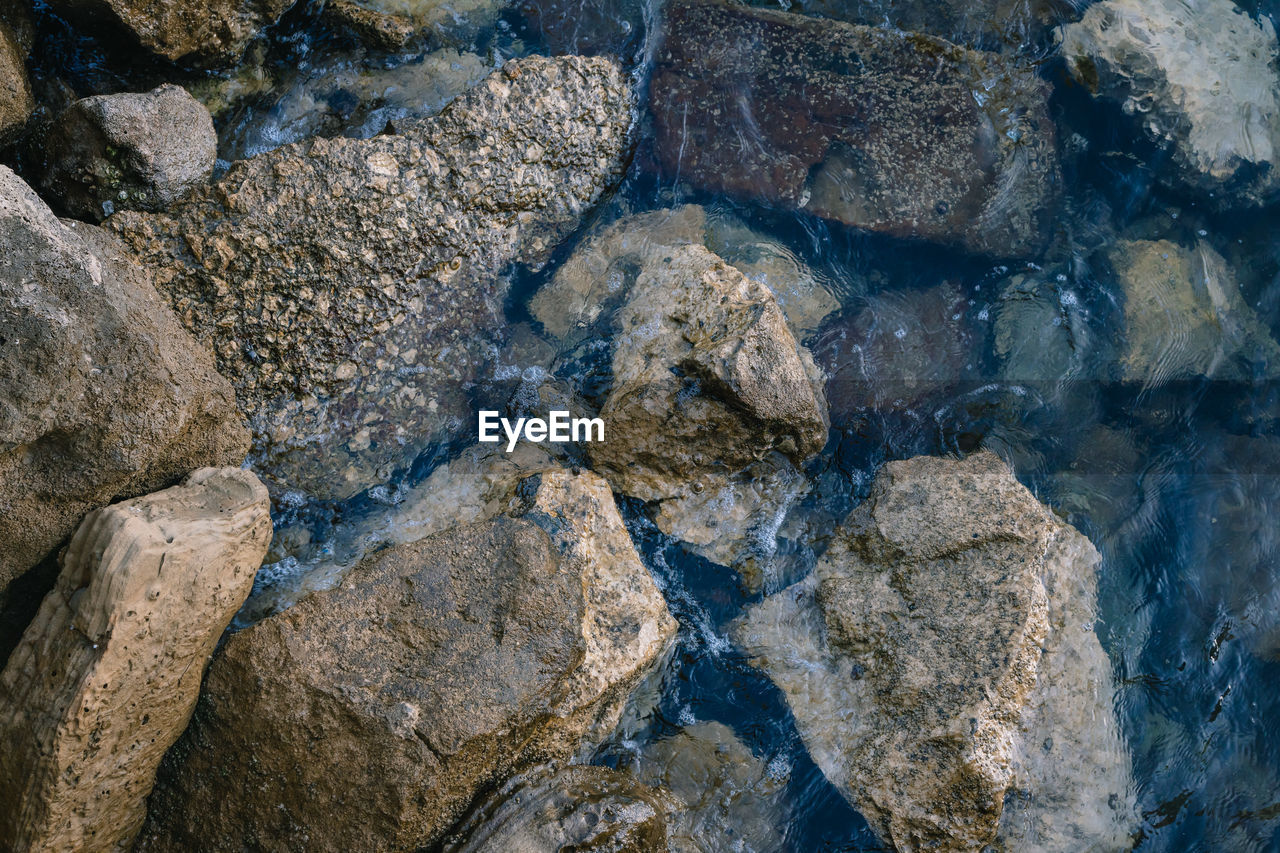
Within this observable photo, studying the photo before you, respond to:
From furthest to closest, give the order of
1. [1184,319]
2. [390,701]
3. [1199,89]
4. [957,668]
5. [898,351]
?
[1199,89] → [1184,319] → [898,351] → [957,668] → [390,701]

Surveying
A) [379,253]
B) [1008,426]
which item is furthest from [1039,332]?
[379,253]

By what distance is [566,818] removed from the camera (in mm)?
2764

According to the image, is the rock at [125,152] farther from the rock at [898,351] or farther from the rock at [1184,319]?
the rock at [1184,319]

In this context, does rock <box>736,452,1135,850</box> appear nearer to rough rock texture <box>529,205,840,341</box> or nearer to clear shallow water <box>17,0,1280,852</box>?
clear shallow water <box>17,0,1280,852</box>

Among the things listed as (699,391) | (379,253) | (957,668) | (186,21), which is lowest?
(957,668)

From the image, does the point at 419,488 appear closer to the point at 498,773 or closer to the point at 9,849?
the point at 498,773

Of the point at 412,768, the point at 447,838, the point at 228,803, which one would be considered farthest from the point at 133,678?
the point at 447,838

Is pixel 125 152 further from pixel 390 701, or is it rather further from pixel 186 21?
pixel 390 701

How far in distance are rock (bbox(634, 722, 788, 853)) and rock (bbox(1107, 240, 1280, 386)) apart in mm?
2344

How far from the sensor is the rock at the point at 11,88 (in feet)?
9.84

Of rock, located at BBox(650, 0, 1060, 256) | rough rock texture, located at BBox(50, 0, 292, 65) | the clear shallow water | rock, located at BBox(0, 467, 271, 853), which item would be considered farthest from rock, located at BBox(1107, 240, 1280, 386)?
rough rock texture, located at BBox(50, 0, 292, 65)

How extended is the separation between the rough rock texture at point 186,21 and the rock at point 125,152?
0.29 m

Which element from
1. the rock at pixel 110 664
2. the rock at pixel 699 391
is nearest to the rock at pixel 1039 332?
the rock at pixel 699 391

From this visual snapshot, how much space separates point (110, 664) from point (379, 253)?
1.65m
